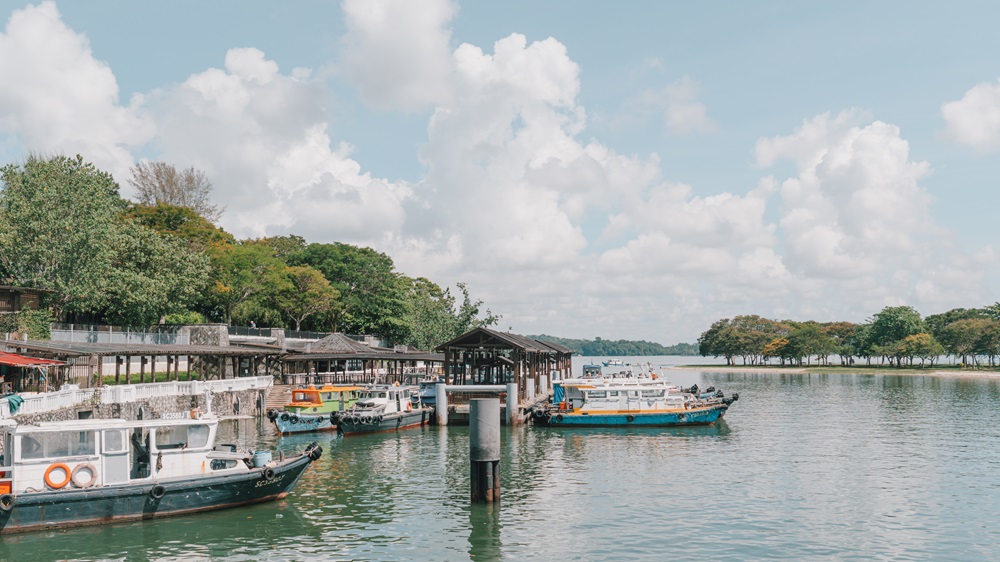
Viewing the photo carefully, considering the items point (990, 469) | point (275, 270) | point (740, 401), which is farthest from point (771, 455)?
point (275, 270)

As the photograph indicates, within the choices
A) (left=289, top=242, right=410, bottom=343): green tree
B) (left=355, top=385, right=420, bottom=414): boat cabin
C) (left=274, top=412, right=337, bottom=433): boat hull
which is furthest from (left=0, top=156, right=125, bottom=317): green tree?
(left=289, top=242, right=410, bottom=343): green tree

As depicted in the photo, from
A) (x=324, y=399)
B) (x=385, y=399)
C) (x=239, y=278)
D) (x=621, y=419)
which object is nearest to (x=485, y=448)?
(x=385, y=399)

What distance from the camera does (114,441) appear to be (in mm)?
25594

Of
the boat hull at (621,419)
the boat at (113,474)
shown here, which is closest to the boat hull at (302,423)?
the boat hull at (621,419)

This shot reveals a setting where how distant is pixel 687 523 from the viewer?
2650 centimetres

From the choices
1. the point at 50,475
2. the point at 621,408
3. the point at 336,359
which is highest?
the point at 336,359

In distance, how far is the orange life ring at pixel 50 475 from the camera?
973 inches

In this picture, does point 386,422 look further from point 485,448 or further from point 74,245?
point 74,245

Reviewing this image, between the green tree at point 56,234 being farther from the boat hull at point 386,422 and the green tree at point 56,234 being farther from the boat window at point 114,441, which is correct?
the boat window at point 114,441

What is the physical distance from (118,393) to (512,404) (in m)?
24.1

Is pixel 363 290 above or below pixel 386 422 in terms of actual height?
above

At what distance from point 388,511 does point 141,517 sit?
8.02 meters

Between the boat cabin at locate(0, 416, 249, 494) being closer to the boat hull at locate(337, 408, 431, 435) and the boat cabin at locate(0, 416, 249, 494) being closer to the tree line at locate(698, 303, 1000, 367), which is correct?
the boat hull at locate(337, 408, 431, 435)

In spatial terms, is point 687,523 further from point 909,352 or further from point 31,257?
point 909,352
